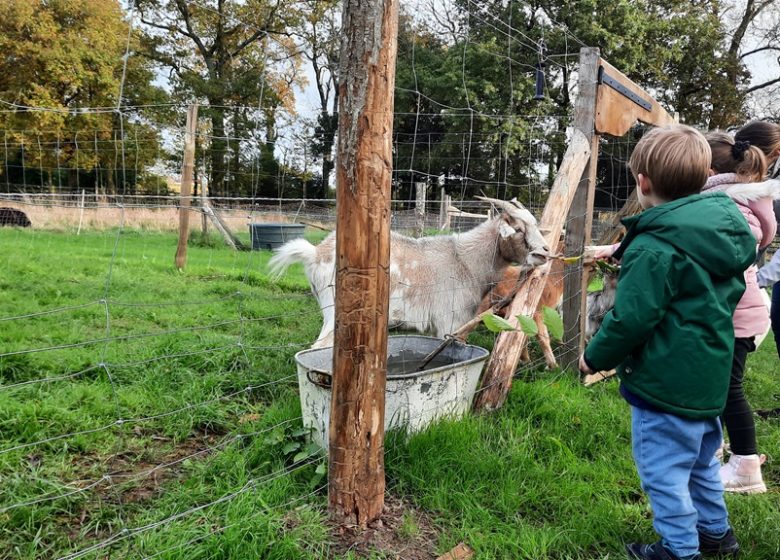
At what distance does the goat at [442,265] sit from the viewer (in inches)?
169

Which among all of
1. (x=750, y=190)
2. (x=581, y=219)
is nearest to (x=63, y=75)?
(x=581, y=219)

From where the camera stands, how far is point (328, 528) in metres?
2.07

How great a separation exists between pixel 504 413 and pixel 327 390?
130 centimetres

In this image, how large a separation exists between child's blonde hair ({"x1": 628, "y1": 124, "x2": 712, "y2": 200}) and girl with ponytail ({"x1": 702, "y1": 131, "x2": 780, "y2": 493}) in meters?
0.73

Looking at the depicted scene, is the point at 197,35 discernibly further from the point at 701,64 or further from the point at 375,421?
the point at 701,64

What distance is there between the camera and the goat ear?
14.7 feet

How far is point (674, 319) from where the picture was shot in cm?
174

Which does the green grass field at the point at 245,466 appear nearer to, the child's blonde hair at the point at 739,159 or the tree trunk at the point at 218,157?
the child's blonde hair at the point at 739,159

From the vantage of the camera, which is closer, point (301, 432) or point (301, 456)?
point (301, 456)

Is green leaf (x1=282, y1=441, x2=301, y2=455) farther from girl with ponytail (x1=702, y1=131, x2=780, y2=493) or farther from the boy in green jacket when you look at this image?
girl with ponytail (x1=702, y1=131, x2=780, y2=493)

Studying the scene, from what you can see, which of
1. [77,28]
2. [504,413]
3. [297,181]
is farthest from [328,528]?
[77,28]

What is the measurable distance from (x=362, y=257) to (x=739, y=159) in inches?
76.8

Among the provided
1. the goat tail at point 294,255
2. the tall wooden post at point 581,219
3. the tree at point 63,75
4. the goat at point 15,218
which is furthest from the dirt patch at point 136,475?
the tree at point 63,75

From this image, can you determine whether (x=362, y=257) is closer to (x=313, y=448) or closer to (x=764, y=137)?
(x=313, y=448)
